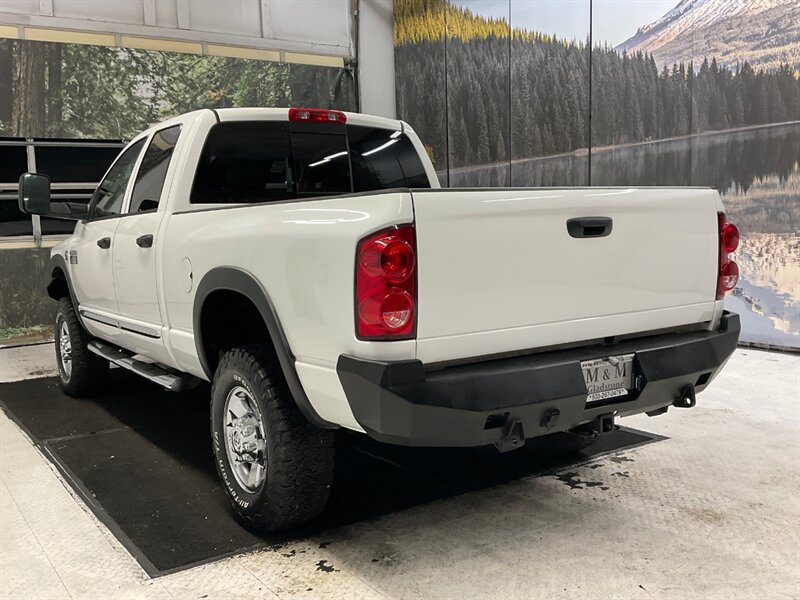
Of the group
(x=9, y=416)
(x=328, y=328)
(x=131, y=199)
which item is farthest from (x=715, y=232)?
(x=9, y=416)

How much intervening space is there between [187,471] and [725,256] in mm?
2727

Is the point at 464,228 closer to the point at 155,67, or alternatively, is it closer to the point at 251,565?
the point at 251,565

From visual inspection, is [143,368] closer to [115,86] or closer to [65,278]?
[65,278]

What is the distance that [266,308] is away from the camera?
2.56m

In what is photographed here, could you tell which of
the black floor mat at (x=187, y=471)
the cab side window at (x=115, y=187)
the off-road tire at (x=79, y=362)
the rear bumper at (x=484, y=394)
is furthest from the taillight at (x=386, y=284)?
the off-road tire at (x=79, y=362)

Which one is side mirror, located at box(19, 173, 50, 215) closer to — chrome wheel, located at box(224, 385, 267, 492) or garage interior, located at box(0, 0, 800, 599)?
garage interior, located at box(0, 0, 800, 599)

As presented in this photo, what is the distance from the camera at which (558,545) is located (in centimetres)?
276

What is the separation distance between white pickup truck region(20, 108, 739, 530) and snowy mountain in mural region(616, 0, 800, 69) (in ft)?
13.2

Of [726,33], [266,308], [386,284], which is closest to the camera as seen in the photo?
[386,284]

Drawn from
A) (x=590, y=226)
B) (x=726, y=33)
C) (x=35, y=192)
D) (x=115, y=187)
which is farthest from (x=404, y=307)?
(x=726, y=33)

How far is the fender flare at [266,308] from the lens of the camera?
2477 mm

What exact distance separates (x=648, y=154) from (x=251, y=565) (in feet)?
19.5

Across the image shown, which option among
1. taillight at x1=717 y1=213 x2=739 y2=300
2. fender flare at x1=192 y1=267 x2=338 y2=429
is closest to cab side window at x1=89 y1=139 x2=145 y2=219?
fender flare at x1=192 y1=267 x2=338 y2=429

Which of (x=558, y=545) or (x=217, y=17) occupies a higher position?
(x=217, y=17)
